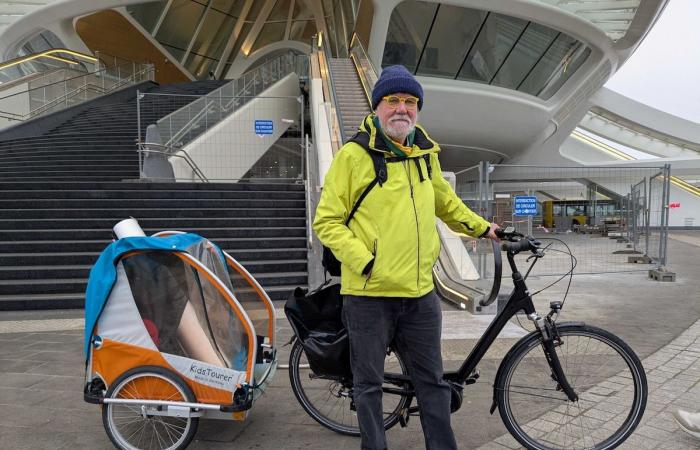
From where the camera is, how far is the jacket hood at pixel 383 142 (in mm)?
2203

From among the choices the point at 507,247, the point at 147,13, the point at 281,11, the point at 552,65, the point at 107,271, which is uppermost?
the point at 281,11

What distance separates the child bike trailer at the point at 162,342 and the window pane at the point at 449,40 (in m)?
19.3

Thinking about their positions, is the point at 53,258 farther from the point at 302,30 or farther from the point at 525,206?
the point at 302,30

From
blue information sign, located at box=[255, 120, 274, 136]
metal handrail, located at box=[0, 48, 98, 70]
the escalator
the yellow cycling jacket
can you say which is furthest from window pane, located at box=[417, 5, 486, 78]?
the yellow cycling jacket

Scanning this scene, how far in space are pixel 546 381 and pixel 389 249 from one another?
1382 millimetres

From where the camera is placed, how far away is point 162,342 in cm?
264

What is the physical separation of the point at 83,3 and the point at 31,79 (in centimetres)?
726

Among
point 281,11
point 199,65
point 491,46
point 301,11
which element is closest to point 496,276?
point 491,46

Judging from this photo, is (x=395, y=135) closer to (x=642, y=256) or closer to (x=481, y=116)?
(x=642, y=256)

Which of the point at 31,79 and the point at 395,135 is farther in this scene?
the point at 31,79

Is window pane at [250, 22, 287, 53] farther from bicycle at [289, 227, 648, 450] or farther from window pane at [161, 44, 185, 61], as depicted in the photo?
bicycle at [289, 227, 648, 450]

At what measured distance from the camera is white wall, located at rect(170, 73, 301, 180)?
1347cm

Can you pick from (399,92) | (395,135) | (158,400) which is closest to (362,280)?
(395,135)

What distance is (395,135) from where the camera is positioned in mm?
2219
